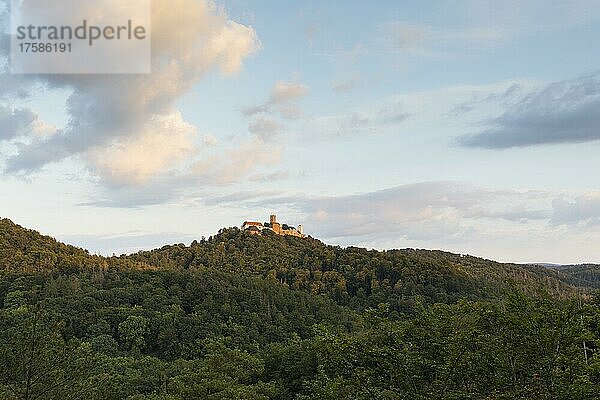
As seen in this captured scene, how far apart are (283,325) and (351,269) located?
30.0 meters

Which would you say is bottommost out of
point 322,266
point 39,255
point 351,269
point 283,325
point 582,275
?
point 283,325

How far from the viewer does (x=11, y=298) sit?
62094 millimetres

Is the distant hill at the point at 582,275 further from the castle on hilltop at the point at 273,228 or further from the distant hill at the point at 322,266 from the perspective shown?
the castle on hilltop at the point at 273,228

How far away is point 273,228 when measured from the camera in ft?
442

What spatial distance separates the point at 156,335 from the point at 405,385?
50814mm

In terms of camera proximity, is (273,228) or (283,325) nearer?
(283,325)

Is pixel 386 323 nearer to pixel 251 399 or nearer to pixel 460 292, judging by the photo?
pixel 251 399

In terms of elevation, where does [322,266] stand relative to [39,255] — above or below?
below

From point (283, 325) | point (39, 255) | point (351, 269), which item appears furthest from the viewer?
point (351, 269)

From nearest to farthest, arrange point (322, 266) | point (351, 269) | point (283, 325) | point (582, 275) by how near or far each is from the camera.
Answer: point (283, 325), point (351, 269), point (322, 266), point (582, 275)

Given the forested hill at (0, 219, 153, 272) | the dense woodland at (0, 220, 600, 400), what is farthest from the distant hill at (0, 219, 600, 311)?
the dense woodland at (0, 220, 600, 400)

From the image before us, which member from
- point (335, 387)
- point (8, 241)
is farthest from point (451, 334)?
point (8, 241)

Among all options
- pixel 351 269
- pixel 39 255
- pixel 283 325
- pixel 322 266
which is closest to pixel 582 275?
pixel 351 269

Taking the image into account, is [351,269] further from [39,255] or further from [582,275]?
[582,275]
